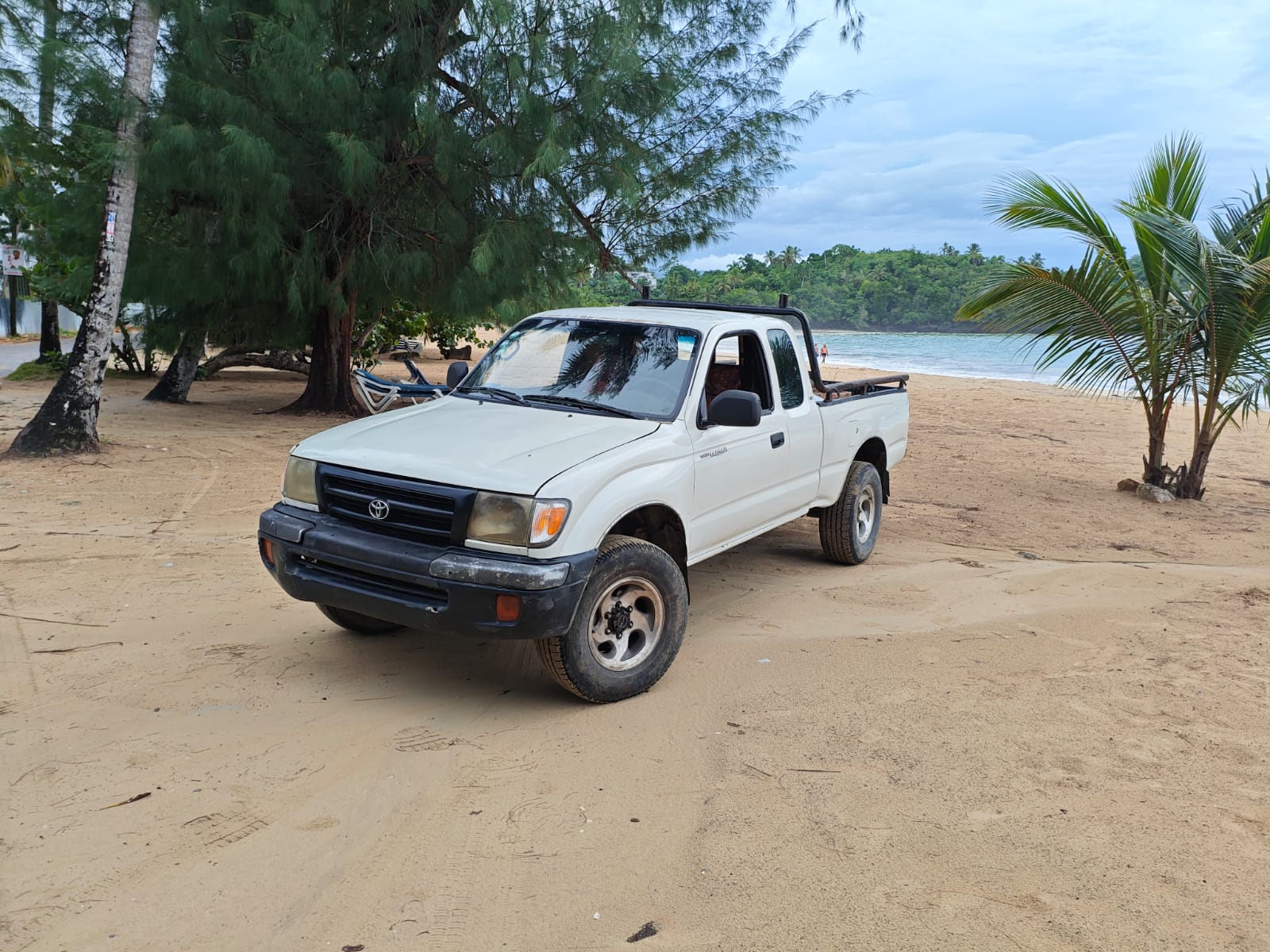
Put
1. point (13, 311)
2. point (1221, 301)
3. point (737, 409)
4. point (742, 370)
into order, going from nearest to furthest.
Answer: point (737, 409) < point (742, 370) < point (1221, 301) < point (13, 311)

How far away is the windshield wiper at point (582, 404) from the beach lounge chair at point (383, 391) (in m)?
8.66

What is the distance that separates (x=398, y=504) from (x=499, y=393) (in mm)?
1337

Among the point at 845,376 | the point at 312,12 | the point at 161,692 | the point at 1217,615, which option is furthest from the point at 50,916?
the point at 845,376

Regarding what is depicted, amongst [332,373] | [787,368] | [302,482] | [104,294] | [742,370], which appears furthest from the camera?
[332,373]

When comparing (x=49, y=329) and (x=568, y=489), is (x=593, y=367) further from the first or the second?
(x=49, y=329)

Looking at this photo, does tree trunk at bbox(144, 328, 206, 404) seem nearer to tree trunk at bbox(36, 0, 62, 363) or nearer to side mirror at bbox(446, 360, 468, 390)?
tree trunk at bbox(36, 0, 62, 363)

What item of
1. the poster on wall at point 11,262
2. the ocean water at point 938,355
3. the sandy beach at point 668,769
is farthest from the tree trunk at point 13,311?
the sandy beach at point 668,769

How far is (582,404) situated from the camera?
17.8ft

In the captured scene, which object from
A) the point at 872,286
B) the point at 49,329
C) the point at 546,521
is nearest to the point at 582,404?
the point at 546,521

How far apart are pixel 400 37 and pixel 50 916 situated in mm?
10966

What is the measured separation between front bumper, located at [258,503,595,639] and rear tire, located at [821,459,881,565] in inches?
124

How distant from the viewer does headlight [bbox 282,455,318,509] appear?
490cm

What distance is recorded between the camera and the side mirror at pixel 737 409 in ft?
17.1

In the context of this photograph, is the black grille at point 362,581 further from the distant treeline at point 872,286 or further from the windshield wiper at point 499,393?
the distant treeline at point 872,286
